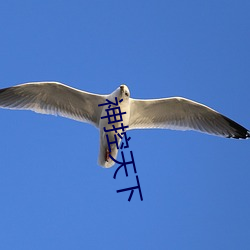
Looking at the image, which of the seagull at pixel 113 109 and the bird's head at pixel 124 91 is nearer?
the bird's head at pixel 124 91

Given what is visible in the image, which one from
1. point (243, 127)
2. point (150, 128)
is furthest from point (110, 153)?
point (243, 127)

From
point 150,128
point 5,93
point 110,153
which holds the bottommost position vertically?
point 110,153

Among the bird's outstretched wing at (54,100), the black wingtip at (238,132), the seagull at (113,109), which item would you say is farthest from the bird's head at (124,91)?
the black wingtip at (238,132)

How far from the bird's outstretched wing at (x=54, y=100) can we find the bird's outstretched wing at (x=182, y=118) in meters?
0.57

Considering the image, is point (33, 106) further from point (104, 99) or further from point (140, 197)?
point (140, 197)

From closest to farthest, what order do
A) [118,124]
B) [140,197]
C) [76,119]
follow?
[140,197] < [118,124] < [76,119]

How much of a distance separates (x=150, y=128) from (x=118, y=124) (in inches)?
29.6

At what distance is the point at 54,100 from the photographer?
22.3 ft

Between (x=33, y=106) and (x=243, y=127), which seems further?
(x=243, y=127)

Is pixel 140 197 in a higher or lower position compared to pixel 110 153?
lower

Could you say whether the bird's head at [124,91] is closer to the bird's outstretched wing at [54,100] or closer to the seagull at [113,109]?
the seagull at [113,109]

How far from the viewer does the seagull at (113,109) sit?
6.48m

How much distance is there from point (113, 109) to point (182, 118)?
1270mm

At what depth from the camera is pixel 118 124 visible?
650cm
